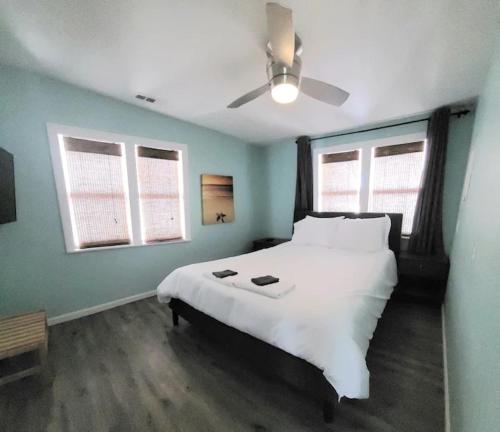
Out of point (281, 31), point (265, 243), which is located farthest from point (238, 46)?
point (265, 243)

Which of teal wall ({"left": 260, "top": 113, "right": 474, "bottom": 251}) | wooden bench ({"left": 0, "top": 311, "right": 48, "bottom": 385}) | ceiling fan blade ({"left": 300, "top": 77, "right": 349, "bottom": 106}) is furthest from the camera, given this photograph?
teal wall ({"left": 260, "top": 113, "right": 474, "bottom": 251})

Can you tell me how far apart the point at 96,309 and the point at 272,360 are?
232 cm

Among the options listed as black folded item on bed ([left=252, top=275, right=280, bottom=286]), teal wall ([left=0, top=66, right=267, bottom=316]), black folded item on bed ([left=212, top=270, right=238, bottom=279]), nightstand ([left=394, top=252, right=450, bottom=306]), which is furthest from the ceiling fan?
nightstand ([left=394, top=252, right=450, bottom=306])

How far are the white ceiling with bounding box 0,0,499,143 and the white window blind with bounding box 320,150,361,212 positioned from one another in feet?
3.41

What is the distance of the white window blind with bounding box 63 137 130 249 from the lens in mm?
2383

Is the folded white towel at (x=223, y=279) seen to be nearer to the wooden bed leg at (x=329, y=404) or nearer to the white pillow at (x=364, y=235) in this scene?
the wooden bed leg at (x=329, y=404)

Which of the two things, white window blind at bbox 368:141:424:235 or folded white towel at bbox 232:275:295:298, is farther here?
white window blind at bbox 368:141:424:235

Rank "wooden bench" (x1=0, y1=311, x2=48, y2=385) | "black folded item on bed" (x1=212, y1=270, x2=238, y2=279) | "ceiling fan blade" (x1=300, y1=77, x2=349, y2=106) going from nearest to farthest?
"wooden bench" (x1=0, y1=311, x2=48, y2=385)
"ceiling fan blade" (x1=300, y1=77, x2=349, y2=106)
"black folded item on bed" (x1=212, y1=270, x2=238, y2=279)

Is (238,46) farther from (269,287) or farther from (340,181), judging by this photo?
(340,181)

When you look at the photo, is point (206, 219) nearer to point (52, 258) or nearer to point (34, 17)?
point (52, 258)

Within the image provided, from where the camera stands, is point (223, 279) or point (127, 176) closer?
point (223, 279)

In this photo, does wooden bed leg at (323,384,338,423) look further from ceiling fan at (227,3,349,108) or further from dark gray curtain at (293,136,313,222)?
dark gray curtain at (293,136,313,222)

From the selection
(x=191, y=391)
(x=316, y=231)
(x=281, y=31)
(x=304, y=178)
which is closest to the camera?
(x=281, y=31)

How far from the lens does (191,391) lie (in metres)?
1.46
